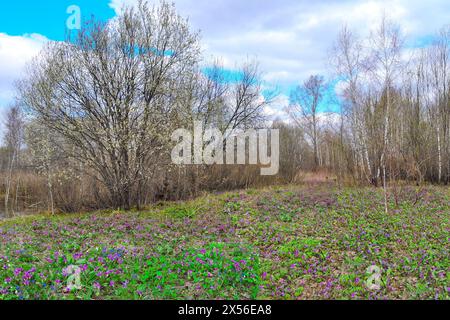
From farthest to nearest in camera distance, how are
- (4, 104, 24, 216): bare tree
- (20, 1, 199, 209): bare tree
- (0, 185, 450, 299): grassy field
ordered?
(4, 104, 24, 216): bare tree, (20, 1, 199, 209): bare tree, (0, 185, 450, 299): grassy field

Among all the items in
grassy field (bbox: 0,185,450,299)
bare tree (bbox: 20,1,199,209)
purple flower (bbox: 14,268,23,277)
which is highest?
bare tree (bbox: 20,1,199,209)

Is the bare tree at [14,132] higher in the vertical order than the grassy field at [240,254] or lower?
higher

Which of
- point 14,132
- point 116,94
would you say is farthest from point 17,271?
point 14,132

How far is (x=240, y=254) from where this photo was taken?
479 centimetres

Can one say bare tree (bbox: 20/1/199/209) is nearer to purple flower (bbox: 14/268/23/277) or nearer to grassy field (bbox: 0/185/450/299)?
grassy field (bbox: 0/185/450/299)

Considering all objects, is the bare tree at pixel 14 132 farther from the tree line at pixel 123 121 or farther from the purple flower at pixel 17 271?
the purple flower at pixel 17 271

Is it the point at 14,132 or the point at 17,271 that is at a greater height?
the point at 14,132

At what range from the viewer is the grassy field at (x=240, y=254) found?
356 centimetres

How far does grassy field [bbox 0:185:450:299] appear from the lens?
140 inches

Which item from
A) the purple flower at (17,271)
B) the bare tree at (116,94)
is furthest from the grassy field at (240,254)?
the bare tree at (116,94)

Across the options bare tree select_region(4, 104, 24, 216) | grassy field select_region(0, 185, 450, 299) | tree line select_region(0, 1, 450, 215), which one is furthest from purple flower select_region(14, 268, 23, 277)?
bare tree select_region(4, 104, 24, 216)

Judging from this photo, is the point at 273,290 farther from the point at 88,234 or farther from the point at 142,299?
the point at 88,234

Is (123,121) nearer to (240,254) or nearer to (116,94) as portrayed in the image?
(116,94)

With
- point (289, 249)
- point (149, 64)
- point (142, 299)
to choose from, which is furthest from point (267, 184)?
point (142, 299)
